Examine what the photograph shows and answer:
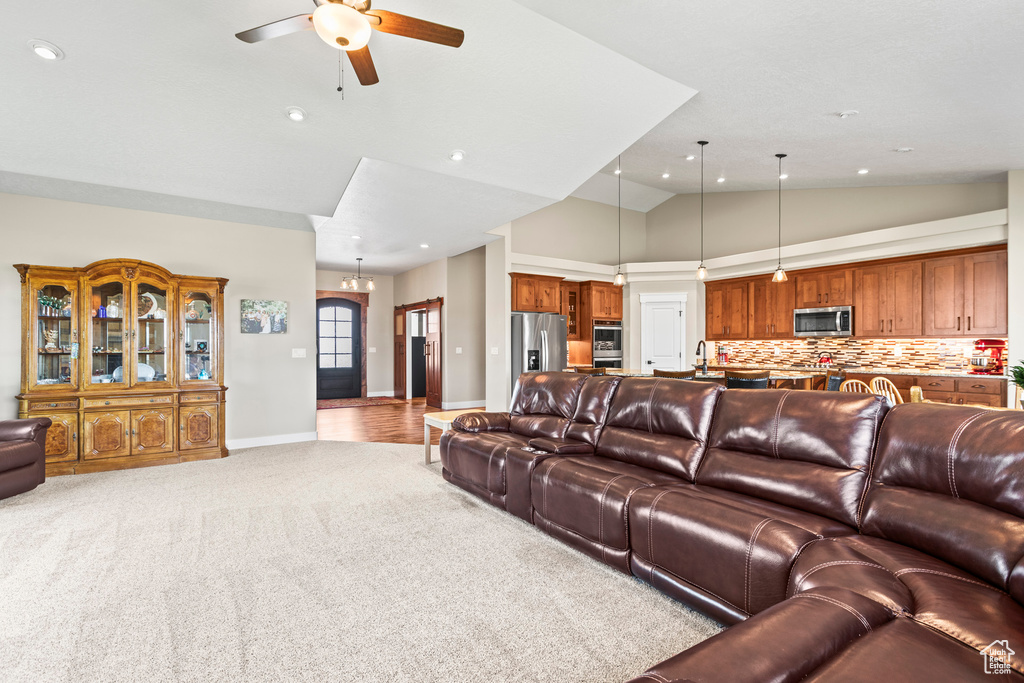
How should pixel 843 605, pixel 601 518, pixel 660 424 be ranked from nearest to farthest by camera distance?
pixel 843 605 → pixel 601 518 → pixel 660 424

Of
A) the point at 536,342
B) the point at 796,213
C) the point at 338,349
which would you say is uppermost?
the point at 796,213

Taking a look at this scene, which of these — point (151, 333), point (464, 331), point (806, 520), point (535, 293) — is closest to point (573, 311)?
point (535, 293)

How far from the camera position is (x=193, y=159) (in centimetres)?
414

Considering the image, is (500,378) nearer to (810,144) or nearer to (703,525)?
(810,144)

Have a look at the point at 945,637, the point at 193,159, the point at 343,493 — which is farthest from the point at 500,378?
the point at 945,637

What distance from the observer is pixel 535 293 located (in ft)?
28.0

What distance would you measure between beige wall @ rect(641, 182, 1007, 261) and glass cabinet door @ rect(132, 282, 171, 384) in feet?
27.2

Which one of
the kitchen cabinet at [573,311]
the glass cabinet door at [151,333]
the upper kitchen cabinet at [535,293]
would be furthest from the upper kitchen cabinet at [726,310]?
the glass cabinet door at [151,333]

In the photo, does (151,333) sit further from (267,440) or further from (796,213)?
(796,213)

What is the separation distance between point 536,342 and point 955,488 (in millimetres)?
6636

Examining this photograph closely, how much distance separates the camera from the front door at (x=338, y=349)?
10.7m

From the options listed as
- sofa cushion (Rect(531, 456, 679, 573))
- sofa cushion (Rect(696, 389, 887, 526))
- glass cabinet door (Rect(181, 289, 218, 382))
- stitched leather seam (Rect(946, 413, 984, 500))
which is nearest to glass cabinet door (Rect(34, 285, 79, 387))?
glass cabinet door (Rect(181, 289, 218, 382))

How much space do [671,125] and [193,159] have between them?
14.9ft

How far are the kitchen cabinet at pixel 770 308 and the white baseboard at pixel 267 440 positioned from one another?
7135 mm
